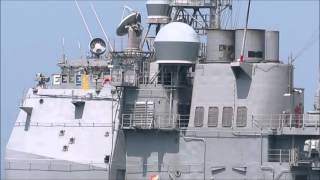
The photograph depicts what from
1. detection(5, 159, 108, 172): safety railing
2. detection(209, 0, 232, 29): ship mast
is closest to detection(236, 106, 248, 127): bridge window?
detection(209, 0, 232, 29): ship mast

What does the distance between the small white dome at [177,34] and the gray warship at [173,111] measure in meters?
0.04

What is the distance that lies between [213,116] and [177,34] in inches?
157

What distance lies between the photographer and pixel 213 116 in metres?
69.9

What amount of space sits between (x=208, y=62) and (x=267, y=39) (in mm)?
2837

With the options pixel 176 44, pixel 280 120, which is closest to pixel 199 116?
pixel 176 44

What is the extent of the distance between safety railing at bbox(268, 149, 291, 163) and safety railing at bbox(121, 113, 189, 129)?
180 inches

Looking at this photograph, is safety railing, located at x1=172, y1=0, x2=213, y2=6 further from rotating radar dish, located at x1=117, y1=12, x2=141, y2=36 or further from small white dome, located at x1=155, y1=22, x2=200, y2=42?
small white dome, located at x1=155, y1=22, x2=200, y2=42

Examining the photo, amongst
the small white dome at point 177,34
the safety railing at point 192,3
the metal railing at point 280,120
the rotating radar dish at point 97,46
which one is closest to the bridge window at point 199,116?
the metal railing at point 280,120

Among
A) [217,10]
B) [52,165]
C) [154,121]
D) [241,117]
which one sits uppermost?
[217,10]

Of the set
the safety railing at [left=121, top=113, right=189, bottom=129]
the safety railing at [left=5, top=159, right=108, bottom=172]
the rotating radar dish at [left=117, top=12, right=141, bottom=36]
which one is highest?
the rotating radar dish at [left=117, top=12, right=141, bottom=36]

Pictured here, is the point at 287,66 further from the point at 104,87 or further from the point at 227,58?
the point at 104,87

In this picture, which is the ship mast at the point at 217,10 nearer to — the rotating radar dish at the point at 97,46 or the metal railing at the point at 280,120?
the rotating radar dish at the point at 97,46

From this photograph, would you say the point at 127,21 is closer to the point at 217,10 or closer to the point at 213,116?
the point at 217,10

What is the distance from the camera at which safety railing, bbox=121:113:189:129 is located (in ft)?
232
